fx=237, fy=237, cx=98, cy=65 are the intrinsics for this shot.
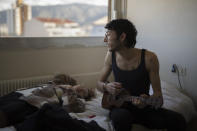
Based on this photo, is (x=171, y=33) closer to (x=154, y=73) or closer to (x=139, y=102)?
(x=154, y=73)

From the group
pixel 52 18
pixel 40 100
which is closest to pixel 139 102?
pixel 40 100

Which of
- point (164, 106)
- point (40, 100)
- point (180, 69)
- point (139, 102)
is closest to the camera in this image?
point (139, 102)

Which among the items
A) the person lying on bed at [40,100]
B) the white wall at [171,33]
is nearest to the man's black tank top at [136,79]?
the person lying on bed at [40,100]

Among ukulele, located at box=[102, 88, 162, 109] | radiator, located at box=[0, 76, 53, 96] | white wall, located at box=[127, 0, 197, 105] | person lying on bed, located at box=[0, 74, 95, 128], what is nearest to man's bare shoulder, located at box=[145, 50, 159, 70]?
ukulele, located at box=[102, 88, 162, 109]

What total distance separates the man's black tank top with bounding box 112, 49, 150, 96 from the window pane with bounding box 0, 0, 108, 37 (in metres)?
1.29

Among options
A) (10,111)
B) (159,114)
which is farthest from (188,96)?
(10,111)

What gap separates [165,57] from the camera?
258 centimetres

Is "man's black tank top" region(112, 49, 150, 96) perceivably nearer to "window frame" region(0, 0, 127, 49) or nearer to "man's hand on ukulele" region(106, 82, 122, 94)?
"man's hand on ukulele" region(106, 82, 122, 94)

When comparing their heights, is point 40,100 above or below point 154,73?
below

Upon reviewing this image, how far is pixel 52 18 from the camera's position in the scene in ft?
9.16

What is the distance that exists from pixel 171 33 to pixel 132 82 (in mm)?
1024

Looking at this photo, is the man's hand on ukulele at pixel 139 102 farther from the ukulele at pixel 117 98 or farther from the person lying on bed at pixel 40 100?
the person lying on bed at pixel 40 100

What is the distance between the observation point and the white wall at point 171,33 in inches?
90.8

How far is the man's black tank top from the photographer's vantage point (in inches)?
67.9
